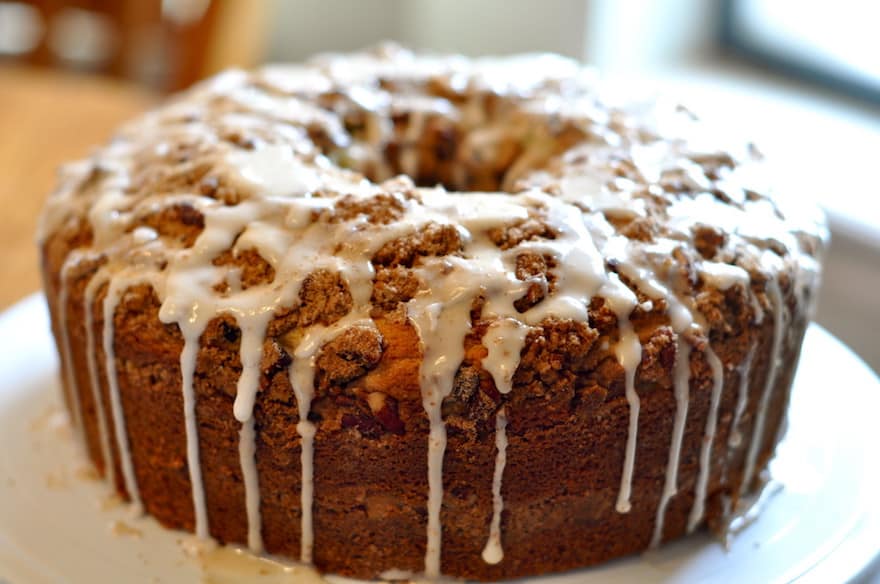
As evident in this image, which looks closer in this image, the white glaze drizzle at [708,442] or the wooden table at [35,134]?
the white glaze drizzle at [708,442]

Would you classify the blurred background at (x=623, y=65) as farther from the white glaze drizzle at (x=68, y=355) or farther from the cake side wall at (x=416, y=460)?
the cake side wall at (x=416, y=460)

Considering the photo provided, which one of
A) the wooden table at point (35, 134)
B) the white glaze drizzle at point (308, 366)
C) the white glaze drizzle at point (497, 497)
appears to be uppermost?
the white glaze drizzle at point (308, 366)

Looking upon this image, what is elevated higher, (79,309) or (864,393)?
(79,309)

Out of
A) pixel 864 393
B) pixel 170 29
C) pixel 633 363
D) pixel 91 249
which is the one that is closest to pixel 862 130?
pixel 864 393

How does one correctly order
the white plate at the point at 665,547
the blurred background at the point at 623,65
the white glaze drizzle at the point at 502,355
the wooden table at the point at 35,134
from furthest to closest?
the blurred background at the point at 623,65, the wooden table at the point at 35,134, the white plate at the point at 665,547, the white glaze drizzle at the point at 502,355

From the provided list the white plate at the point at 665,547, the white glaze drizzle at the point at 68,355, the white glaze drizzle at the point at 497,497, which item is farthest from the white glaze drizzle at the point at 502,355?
the white glaze drizzle at the point at 68,355

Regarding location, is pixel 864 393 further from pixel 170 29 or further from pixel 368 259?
pixel 170 29

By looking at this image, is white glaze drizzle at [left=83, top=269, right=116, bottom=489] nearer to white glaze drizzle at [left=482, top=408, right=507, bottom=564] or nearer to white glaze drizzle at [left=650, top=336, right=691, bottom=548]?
white glaze drizzle at [left=482, top=408, right=507, bottom=564]

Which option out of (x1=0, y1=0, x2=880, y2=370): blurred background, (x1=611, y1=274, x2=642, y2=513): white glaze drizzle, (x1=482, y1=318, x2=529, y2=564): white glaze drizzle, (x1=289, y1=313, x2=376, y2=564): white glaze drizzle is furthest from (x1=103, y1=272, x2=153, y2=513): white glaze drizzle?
Answer: (x1=0, y1=0, x2=880, y2=370): blurred background

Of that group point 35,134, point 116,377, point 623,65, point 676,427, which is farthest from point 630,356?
point 623,65
